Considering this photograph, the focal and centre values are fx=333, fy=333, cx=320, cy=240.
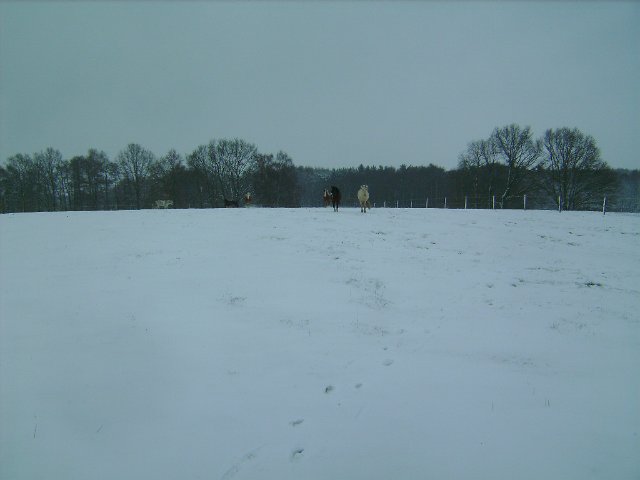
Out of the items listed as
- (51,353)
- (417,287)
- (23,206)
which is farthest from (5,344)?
(23,206)

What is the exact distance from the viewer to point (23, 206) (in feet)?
165

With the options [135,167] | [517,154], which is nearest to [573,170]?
[517,154]

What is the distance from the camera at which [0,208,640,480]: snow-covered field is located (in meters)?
4.06

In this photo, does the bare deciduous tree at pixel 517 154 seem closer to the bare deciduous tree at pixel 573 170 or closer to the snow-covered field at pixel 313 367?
the bare deciduous tree at pixel 573 170

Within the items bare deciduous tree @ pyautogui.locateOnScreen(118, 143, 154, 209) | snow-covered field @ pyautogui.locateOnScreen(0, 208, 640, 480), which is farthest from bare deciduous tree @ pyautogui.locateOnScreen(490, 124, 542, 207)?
bare deciduous tree @ pyautogui.locateOnScreen(118, 143, 154, 209)

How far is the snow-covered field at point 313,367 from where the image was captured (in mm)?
4059

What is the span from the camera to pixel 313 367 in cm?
578

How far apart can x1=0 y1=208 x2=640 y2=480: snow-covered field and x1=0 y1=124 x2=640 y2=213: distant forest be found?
4437 centimetres

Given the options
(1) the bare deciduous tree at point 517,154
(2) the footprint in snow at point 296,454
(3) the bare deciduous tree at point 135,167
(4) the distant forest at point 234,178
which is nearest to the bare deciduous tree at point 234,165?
(4) the distant forest at point 234,178

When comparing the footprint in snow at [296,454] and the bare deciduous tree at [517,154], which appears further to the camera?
the bare deciduous tree at [517,154]

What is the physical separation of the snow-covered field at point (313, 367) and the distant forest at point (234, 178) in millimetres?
44373

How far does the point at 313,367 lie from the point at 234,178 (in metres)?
60.5

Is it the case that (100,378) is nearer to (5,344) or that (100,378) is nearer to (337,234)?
(5,344)

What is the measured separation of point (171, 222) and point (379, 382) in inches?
639
